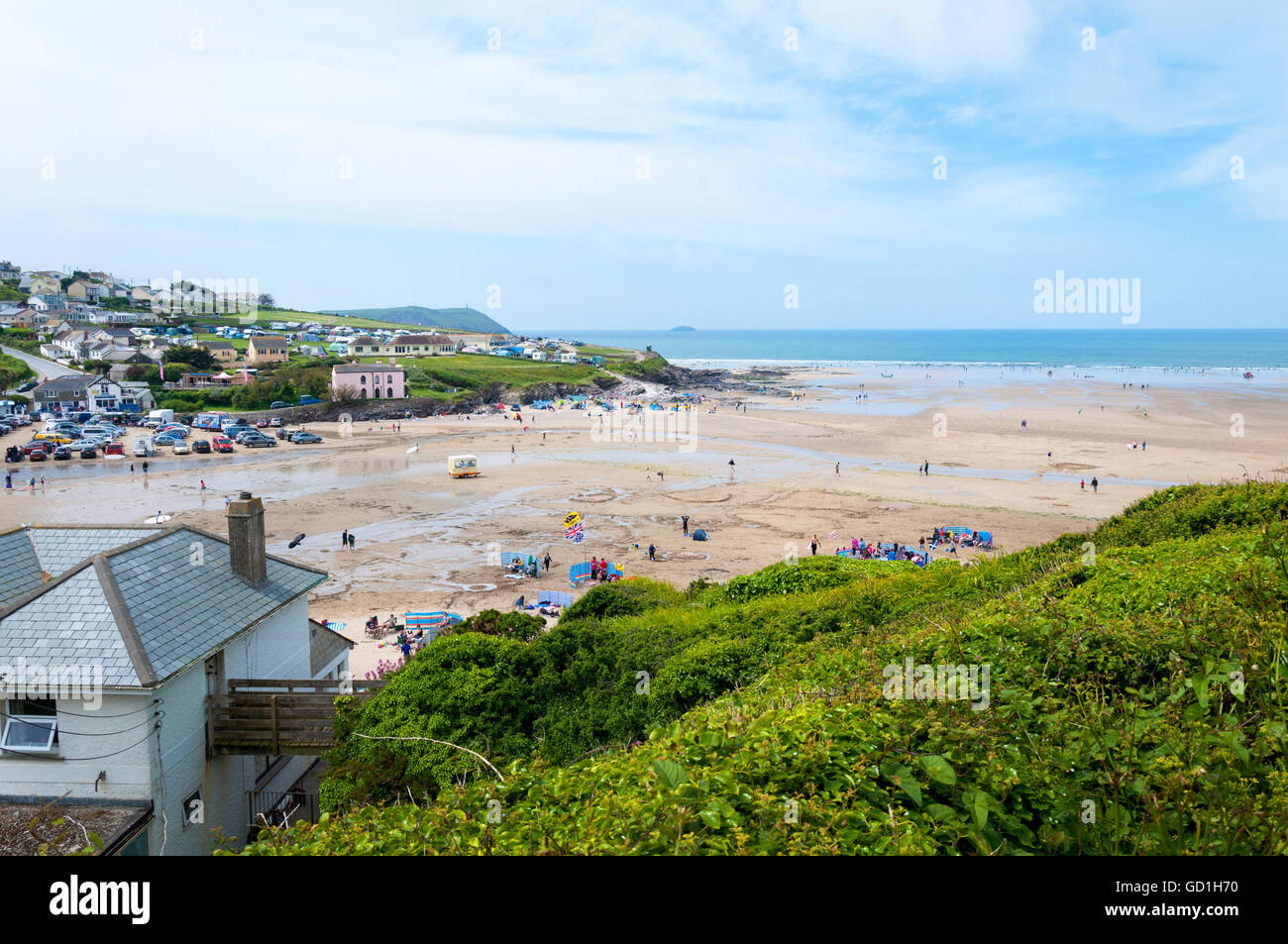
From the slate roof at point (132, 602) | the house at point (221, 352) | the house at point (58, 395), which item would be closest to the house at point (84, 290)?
the house at point (221, 352)

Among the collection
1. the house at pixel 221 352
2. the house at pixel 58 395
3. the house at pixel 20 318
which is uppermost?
the house at pixel 20 318

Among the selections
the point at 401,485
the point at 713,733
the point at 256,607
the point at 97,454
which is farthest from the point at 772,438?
the point at 713,733

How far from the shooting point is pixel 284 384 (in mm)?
90750

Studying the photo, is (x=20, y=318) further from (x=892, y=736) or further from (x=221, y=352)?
→ (x=892, y=736)

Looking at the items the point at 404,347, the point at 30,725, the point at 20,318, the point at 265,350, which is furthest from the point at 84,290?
the point at 30,725

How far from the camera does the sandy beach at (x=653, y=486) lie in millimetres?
33750

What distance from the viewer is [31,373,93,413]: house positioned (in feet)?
266

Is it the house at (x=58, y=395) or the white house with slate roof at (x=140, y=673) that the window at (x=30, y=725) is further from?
the house at (x=58, y=395)

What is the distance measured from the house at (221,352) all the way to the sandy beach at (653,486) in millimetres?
39396

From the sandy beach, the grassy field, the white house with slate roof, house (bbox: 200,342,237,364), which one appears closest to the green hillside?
the white house with slate roof
